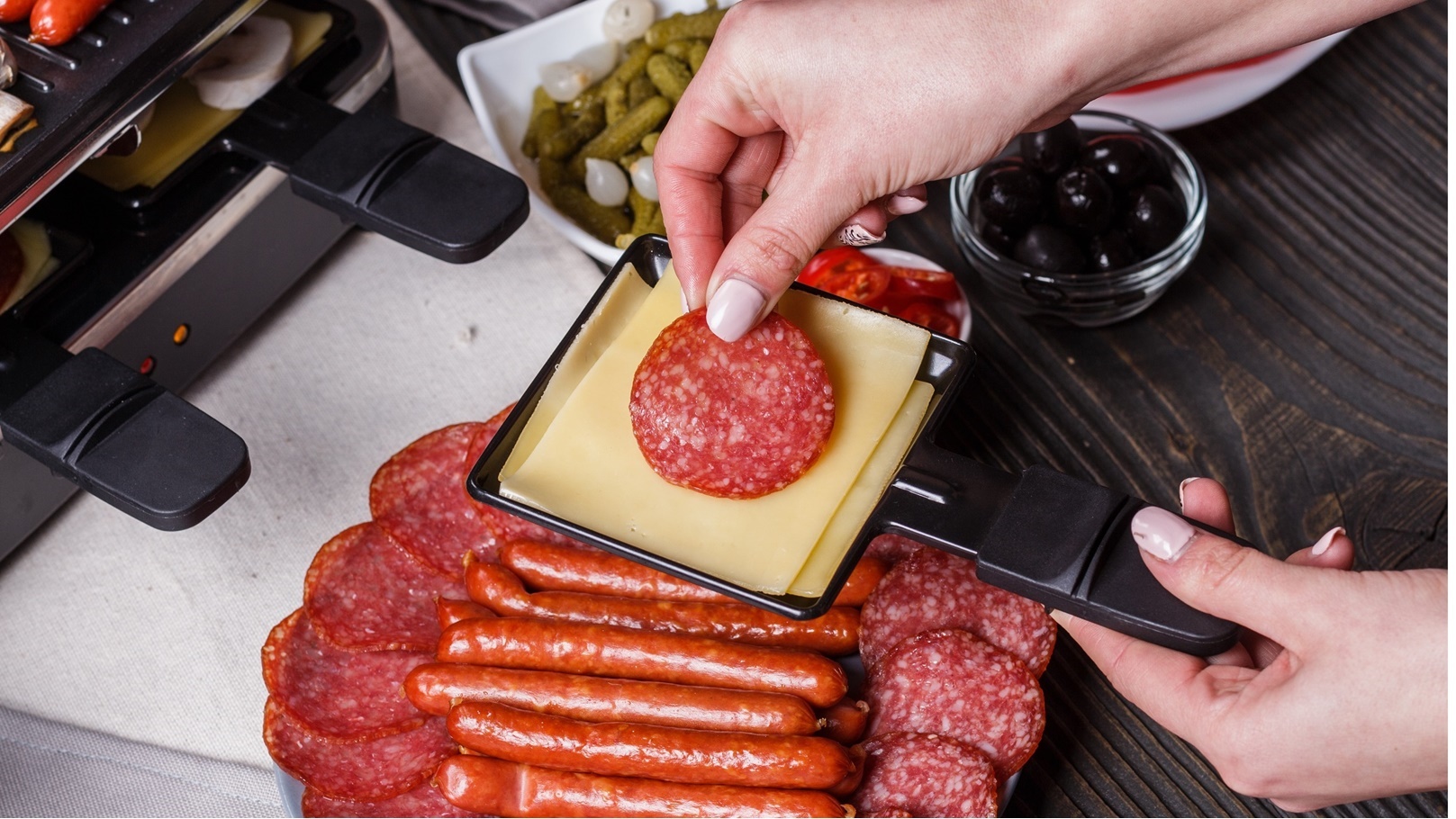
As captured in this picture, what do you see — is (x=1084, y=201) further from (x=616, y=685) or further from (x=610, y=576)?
(x=616, y=685)

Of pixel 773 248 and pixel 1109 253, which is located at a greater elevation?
pixel 773 248

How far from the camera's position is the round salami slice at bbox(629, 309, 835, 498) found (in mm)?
1445

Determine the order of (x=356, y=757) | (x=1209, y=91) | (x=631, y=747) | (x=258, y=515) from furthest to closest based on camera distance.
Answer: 1. (x=1209, y=91)
2. (x=258, y=515)
3. (x=356, y=757)
4. (x=631, y=747)

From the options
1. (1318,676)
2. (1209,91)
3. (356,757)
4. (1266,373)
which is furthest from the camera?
(1209,91)

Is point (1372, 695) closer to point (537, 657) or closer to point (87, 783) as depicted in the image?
point (537, 657)

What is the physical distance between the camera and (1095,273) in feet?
6.51

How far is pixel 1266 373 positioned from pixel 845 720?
1051mm

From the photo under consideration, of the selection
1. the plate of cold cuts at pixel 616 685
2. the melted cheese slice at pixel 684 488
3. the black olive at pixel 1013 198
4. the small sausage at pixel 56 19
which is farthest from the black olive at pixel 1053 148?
the small sausage at pixel 56 19

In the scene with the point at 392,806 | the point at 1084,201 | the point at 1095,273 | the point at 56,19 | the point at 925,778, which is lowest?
the point at 392,806

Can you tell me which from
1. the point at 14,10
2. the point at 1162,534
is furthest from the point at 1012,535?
the point at 14,10

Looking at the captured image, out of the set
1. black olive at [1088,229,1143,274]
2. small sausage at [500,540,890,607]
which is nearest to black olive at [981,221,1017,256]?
black olive at [1088,229,1143,274]

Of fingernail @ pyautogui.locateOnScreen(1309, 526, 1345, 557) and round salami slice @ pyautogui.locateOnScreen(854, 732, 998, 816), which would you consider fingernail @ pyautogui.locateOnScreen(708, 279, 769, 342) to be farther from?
fingernail @ pyautogui.locateOnScreen(1309, 526, 1345, 557)

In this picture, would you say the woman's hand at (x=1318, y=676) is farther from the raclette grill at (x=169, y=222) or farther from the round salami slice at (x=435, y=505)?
the raclette grill at (x=169, y=222)

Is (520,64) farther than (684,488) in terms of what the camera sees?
Yes
